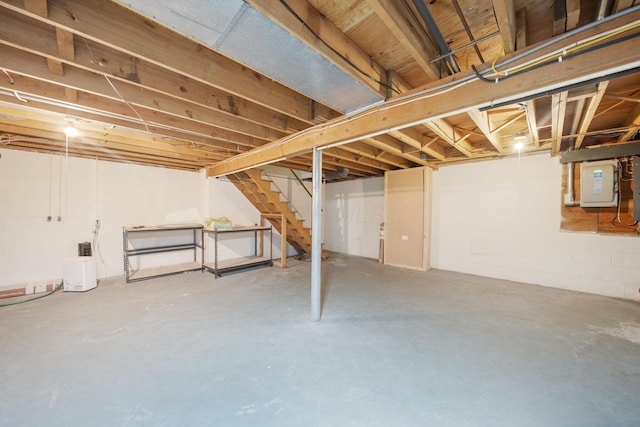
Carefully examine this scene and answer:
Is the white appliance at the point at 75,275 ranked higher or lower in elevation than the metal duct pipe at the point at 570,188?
lower

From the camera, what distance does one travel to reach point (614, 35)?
1172 millimetres

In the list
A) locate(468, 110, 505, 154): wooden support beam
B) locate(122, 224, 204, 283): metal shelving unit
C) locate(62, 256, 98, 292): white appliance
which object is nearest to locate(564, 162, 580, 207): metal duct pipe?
locate(468, 110, 505, 154): wooden support beam

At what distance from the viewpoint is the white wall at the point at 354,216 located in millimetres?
6125

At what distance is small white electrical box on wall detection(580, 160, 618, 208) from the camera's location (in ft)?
10.7

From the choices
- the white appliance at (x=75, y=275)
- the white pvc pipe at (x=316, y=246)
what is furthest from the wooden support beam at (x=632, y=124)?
the white appliance at (x=75, y=275)

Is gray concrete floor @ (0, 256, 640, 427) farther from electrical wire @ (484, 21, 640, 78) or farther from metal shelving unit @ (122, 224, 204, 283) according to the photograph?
electrical wire @ (484, 21, 640, 78)

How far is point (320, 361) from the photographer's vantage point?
1935mm

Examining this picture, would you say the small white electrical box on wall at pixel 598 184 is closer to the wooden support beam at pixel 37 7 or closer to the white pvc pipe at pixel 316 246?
the white pvc pipe at pixel 316 246

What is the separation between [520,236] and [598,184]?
118 centimetres

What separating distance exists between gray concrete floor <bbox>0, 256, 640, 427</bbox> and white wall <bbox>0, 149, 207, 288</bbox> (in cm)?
94

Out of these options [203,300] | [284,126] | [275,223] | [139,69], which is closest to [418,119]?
[284,126]

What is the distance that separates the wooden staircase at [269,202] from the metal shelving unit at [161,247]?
126 cm

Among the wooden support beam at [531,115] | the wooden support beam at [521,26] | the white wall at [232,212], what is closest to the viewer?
the wooden support beam at [521,26]

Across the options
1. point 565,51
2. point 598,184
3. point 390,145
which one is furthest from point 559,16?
point 598,184
